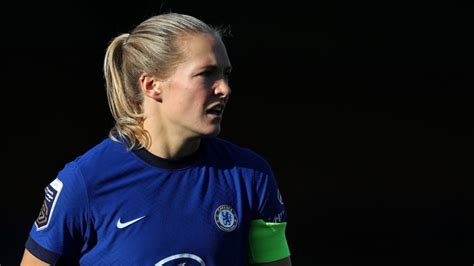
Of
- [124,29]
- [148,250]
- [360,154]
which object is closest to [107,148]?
[148,250]

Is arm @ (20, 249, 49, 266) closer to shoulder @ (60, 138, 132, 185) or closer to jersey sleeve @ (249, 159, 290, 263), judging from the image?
shoulder @ (60, 138, 132, 185)

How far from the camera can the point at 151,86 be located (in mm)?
2328

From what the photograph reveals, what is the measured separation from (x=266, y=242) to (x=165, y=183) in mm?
316

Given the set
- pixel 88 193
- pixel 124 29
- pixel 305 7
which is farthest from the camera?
pixel 305 7

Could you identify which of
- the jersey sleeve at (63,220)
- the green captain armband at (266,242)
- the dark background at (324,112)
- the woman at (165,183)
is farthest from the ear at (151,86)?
the dark background at (324,112)

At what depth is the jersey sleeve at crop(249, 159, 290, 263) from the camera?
7.66 feet

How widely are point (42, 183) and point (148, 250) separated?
2.87 metres

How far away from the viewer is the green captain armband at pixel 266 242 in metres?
2.35

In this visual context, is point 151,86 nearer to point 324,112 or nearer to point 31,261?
point 31,261

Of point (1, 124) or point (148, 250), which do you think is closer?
point (148, 250)

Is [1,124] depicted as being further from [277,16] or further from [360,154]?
[360,154]

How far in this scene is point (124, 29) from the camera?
4801mm

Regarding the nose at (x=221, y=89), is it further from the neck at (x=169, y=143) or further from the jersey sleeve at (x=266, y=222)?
the jersey sleeve at (x=266, y=222)

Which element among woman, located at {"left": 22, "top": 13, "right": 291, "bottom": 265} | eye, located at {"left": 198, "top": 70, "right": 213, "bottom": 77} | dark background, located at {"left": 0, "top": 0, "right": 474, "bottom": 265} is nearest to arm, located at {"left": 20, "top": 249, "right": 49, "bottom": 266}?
woman, located at {"left": 22, "top": 13, "right": 291, "bottom": 265}
